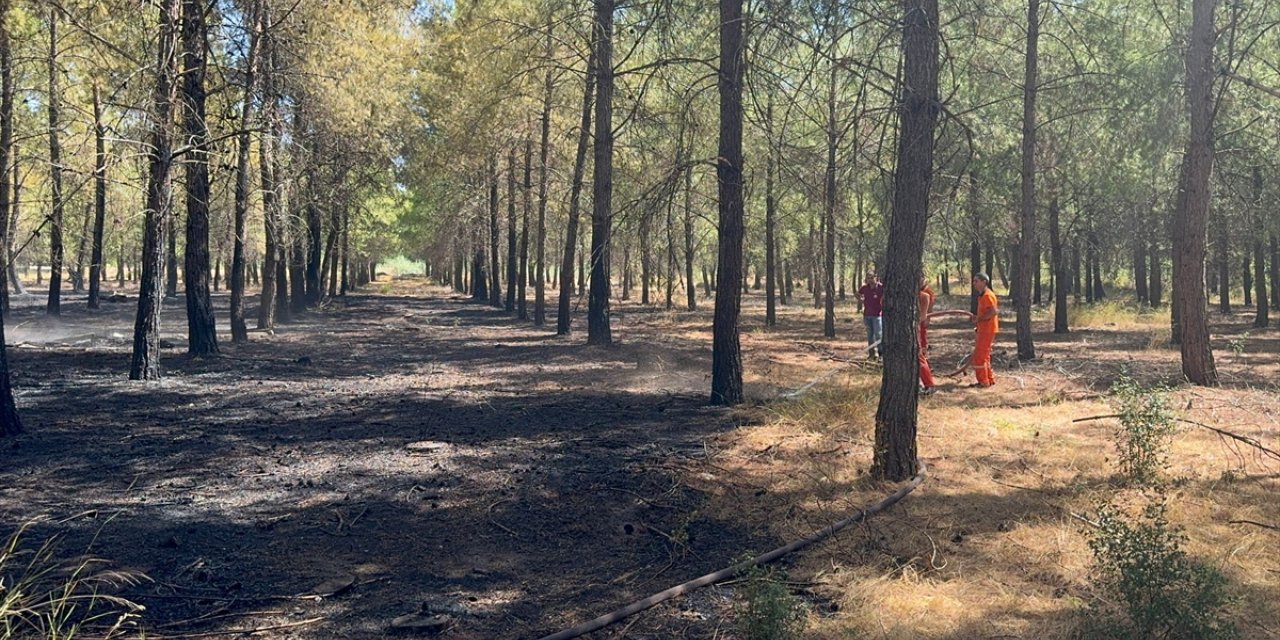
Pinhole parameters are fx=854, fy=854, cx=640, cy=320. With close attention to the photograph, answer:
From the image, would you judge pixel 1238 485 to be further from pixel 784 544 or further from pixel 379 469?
pixel 379 469

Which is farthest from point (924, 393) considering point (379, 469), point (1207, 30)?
point (379, 469)

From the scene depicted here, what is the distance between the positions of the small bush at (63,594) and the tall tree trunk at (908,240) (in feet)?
18.2

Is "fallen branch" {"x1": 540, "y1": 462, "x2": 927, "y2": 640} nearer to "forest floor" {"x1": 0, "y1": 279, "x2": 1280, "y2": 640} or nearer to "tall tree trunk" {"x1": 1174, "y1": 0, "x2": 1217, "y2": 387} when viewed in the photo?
"forest floor" {"x1": 0, "y1": 279, "x2": 1280, "y2": 640}

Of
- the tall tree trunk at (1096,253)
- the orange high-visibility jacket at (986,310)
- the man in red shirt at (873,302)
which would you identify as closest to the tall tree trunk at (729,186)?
the orange high-visibility jacket at (986,310)

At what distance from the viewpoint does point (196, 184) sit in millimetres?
14242

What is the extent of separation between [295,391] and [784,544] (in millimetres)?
9050

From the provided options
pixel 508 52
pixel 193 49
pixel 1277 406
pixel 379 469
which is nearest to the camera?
pixel 379 469

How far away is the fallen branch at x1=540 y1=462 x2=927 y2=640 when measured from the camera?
4.53 m

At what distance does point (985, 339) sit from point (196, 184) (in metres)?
13.0

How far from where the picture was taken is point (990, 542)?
590 cm

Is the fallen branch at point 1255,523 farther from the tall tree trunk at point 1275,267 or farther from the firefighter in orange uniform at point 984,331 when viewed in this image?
the tall tree trunk at point 1275,267

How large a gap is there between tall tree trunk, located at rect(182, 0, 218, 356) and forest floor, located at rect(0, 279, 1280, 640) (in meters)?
1.74

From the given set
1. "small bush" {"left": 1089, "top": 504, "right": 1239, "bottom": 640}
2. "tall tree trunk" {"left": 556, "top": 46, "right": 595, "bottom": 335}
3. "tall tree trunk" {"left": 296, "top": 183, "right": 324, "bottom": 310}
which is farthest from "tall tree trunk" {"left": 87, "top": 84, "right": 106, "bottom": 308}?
"small bush" {"left": 1089, "top": 504, "right": 1239, "bottom": 640}

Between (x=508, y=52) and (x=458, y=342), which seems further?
(x=458, y=342)
